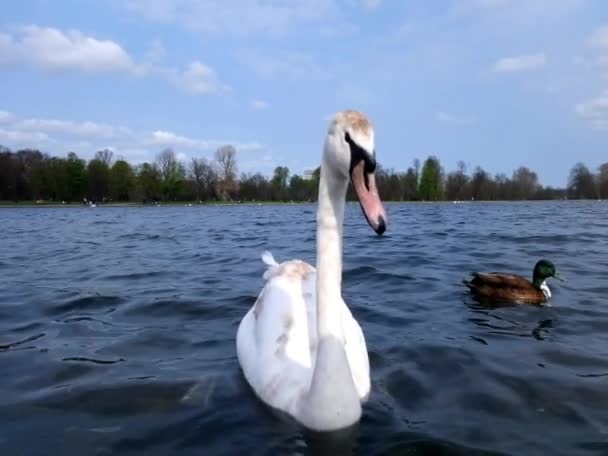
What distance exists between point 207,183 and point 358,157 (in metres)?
107

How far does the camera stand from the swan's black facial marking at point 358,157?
129 inches

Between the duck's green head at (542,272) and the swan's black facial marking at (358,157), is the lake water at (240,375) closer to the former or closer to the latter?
the duck's green head at (542,272)

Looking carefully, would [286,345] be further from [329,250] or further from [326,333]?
[329,250]

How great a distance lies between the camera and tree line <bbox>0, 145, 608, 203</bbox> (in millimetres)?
90875

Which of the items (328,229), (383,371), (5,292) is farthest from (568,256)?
(5,292)

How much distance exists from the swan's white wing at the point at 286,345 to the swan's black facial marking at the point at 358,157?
65.1 inches

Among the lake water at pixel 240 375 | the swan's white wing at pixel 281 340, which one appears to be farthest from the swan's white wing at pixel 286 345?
the lake water at pixel 240 375

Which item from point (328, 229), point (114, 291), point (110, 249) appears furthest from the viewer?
point (110, 249)

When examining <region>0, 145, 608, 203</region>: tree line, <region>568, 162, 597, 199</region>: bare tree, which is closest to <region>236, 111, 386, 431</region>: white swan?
<region>0, 145, 608, 203</region>: tree line

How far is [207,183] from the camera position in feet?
354

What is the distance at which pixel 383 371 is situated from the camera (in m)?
5.02

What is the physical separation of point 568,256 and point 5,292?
36.7 feet

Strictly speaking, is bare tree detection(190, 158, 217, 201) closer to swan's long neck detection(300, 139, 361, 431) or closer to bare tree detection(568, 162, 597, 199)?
bare tree detection(568, 162, 597, 199)

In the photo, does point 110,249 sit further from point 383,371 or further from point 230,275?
point 383,371
